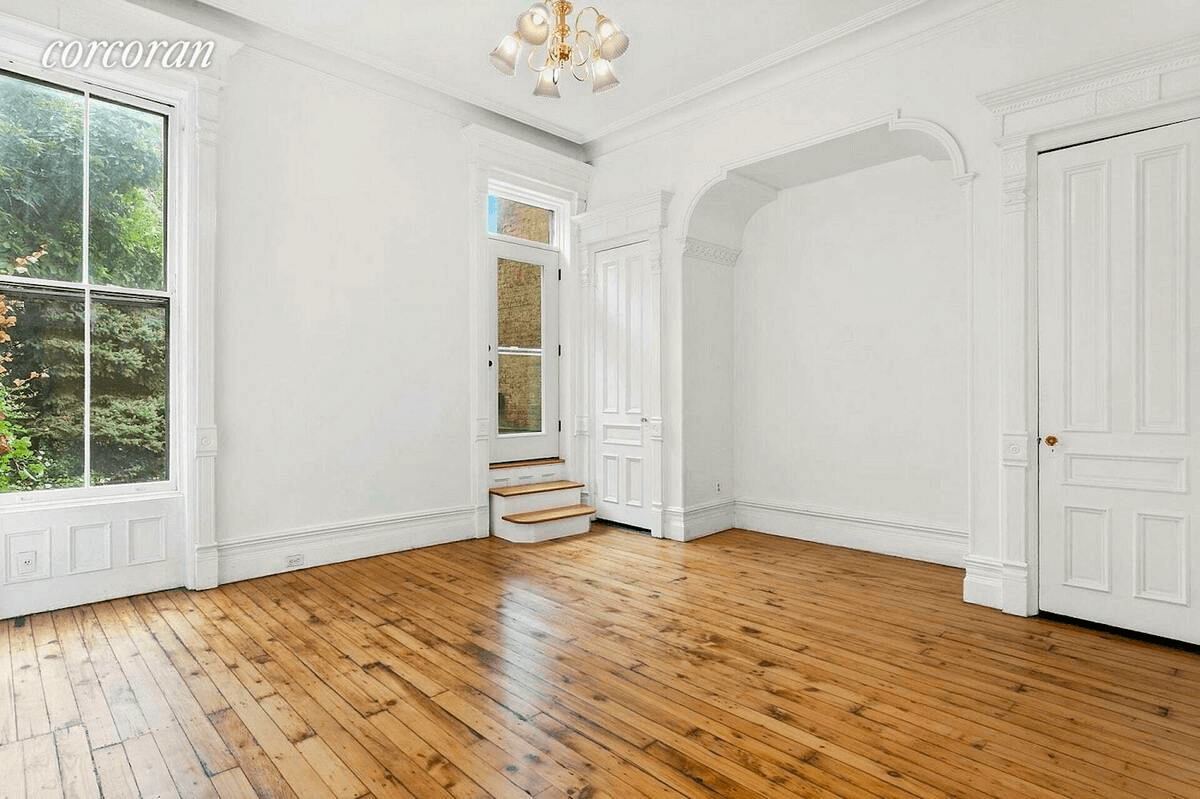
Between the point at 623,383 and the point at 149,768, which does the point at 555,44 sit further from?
the point at 149,768

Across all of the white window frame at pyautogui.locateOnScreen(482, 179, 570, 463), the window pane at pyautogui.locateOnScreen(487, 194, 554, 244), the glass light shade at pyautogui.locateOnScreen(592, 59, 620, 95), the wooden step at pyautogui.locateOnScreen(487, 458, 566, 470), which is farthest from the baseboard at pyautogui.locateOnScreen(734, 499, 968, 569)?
the glass light shade at pyautogui.locateOnScreen(592, 59, 620, 95)

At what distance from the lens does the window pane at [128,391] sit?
3.83m

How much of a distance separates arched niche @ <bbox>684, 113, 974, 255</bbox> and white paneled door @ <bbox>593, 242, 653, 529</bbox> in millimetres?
611

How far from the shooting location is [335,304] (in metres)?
4.72

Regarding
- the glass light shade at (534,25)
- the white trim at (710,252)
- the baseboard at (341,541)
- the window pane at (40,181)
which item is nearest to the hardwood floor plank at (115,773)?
the baseboard at (341,541)

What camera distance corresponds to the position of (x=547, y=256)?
6270mm

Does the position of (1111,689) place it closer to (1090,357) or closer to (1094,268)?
(1090,357)

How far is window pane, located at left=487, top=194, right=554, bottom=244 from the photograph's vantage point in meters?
5.96

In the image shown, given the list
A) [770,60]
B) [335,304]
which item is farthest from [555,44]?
[335,304]

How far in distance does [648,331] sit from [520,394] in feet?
4.39

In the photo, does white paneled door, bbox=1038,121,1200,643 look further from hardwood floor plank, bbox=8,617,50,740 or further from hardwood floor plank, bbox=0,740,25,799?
hardwood floor plank, bbox=8,617,50,740

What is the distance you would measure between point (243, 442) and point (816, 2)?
4.55 m

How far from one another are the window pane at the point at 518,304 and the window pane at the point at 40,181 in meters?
3.02

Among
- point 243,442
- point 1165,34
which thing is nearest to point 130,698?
point 243,442
